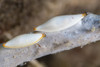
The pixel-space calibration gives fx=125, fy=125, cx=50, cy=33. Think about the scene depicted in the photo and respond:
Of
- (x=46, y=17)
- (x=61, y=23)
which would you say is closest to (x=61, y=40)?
(x=61, y=23)

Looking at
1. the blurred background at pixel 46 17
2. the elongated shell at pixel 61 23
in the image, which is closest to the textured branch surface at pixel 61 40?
the elongated shell at pixel 61 23

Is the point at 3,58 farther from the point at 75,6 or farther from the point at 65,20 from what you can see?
the point at 75,6

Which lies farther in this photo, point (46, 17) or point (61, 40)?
point (46, 17)

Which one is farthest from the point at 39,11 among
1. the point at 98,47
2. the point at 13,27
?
the point at 98,47

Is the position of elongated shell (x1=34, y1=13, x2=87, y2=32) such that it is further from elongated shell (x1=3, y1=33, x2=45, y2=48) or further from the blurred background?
the blurred background

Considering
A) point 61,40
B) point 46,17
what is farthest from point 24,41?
point 46,17

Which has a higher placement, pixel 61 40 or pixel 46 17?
pixel 46 17

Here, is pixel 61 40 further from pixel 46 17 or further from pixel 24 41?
pixel 46 17

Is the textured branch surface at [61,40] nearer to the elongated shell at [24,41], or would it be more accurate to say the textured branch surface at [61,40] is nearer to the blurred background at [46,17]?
the elongated shell at [24,41]
